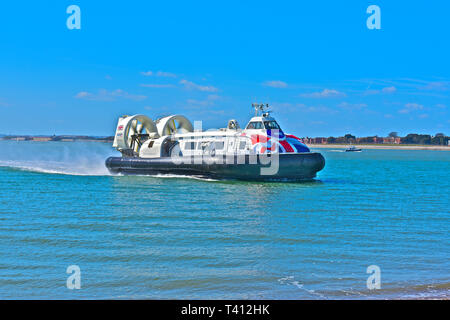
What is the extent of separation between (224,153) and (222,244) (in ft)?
29.6

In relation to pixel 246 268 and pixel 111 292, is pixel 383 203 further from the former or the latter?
pixel 111 292

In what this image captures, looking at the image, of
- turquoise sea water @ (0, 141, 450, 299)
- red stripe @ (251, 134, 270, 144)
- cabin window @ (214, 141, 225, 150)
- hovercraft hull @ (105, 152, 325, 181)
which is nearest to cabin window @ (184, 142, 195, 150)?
hovercraft hull @ (105, 152, 325, 181)

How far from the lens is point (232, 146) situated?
1573 cm

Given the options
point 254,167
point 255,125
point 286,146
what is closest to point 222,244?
point 254,167

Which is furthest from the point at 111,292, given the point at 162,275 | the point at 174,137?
the point at 174,137

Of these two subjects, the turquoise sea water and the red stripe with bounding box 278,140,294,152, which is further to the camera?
the red stripe with bounding box 278,140,294,152

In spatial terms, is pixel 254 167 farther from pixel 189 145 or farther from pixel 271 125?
pixel 189 145

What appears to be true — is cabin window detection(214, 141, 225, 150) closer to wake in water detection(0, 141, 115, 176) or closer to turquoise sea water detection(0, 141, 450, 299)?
turquoise sea water detection(0, 141, 450, 299)

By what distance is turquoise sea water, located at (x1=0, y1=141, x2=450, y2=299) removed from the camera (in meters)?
4.97

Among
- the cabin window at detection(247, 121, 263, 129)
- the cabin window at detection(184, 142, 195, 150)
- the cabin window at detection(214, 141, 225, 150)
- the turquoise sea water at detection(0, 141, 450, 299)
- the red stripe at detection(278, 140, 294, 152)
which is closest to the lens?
the turquoise sea water at detection(0, 141, 450, 299)

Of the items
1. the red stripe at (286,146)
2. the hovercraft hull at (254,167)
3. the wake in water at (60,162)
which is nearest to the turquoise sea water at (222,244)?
the hovercraft hull at (254,167)

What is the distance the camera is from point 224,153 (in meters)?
15.8

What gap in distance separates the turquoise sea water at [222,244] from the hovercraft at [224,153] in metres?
1.86

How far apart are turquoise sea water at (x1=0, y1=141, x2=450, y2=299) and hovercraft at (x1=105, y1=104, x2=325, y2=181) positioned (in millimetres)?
1859
